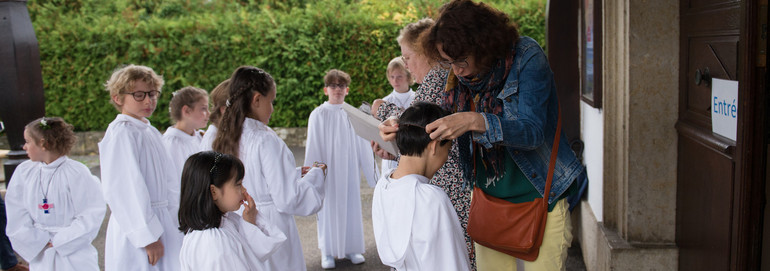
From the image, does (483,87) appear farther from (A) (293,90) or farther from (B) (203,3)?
(B) (203,3)

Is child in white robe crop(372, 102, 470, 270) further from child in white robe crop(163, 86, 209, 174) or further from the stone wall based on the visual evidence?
the stone wall

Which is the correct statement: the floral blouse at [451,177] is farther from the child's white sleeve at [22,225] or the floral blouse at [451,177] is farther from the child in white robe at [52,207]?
the child's white sleeve at [22,225]

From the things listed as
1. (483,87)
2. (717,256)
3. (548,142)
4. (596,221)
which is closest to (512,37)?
(483,87)

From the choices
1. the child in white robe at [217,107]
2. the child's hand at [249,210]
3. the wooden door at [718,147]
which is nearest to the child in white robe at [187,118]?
the child in white robe at [217,107]

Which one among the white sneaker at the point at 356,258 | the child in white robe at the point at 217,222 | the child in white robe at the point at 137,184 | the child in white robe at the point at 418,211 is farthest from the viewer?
the white sneaker at the point at 356,258

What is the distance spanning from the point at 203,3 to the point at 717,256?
1728 centimetres

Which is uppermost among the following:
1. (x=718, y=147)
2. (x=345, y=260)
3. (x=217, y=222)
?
(x=718, y=147)

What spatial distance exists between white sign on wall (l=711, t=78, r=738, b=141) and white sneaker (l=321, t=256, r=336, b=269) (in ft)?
11.8

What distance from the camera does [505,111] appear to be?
240 cm

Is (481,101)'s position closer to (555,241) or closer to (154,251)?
(555,241)

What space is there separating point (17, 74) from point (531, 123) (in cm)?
491

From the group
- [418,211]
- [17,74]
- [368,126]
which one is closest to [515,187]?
[418,211]

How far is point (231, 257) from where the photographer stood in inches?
104

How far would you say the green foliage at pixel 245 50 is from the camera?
11.0 metres
